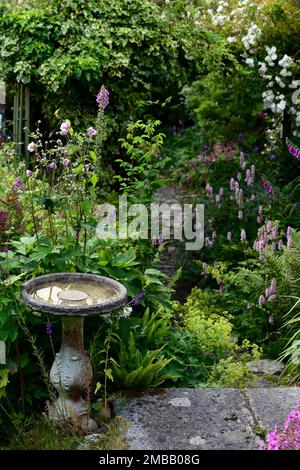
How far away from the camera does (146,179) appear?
499cm

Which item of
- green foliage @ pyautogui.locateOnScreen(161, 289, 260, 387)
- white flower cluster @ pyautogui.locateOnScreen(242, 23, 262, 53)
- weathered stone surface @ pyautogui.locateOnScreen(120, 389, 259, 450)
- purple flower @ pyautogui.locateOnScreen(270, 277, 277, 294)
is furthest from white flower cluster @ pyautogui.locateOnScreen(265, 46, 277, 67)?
weathered stone surface @ pyautogui.locateOnScreen(120, 389, 259, 450)


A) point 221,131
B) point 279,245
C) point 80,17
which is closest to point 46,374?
point 279,245

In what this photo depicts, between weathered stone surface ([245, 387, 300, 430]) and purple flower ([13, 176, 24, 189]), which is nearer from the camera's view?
weathered stone surface ([245, 387, 300, 430])

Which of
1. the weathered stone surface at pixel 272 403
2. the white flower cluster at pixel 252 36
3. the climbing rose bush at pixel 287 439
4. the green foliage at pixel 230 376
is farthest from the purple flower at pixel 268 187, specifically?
the climbing rose bush at pixel 287 439

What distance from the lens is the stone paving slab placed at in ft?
12.1

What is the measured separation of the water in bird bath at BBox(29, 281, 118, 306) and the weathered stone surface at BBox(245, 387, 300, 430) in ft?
3.43

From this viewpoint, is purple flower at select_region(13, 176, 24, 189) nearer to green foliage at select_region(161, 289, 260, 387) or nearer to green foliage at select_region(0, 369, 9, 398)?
green foliage at select_region(0, 369, 9, 398)

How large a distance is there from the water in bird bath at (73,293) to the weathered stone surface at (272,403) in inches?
41.2

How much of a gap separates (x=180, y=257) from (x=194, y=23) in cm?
290

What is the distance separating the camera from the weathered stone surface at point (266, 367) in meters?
5.22

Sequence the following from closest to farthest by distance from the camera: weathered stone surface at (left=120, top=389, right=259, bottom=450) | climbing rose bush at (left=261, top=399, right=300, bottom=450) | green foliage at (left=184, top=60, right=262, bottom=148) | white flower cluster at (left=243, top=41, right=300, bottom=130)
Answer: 1. climbing rose bush at (left=261, top=399, right=300, bottom=450)
2. weathered stone surface at (left=120, top=389, right=259, bottom=450)
3. white flower cluster at (left=243, top=41, right=300, bottom=130)
4. green foliage at (left=184, top=60, right=262, bottom=148)

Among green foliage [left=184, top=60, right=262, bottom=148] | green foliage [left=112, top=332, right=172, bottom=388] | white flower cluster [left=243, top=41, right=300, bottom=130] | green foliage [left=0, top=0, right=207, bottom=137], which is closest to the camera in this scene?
green foliage [left=112, top=332, right=172, bottom=388]

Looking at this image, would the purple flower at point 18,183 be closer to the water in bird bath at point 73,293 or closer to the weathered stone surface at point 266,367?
the water in bird bath at point 73,293

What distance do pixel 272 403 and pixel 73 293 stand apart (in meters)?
1.35
